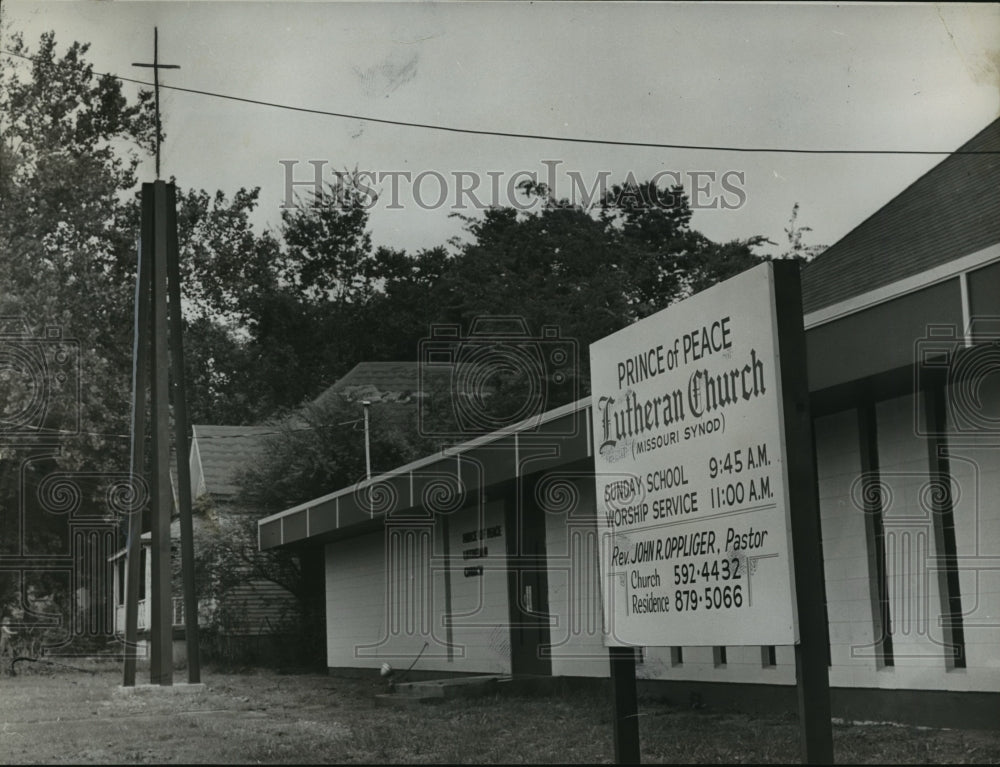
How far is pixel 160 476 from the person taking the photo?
15.9 metres

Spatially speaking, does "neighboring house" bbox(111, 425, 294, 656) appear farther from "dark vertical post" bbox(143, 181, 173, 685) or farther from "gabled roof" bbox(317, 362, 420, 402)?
"dark vertical post" bbox(143, 181, 173, 685)

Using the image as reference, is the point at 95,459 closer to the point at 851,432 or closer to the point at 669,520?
the point at 851,432

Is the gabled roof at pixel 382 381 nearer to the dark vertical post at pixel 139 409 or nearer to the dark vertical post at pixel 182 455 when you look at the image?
the dark vertical post at pixel 182 455

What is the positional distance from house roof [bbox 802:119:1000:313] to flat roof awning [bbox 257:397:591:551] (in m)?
3.71

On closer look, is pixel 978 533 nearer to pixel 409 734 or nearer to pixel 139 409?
pixel 409 734

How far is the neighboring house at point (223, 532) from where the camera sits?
1070 inches

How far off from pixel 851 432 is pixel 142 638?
24844 millimetres

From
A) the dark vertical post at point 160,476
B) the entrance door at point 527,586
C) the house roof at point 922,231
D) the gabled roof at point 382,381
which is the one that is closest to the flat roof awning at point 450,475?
the entrance door at point 527,586

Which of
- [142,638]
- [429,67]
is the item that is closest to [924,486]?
[429,67]

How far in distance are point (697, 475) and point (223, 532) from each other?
23335 millimetres

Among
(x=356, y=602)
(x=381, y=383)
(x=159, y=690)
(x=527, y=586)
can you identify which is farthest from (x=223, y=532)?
(x=527, y=586)

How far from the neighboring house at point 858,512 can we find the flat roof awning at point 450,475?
3 centimetres

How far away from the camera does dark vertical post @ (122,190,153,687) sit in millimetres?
15516

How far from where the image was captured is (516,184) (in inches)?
1278
